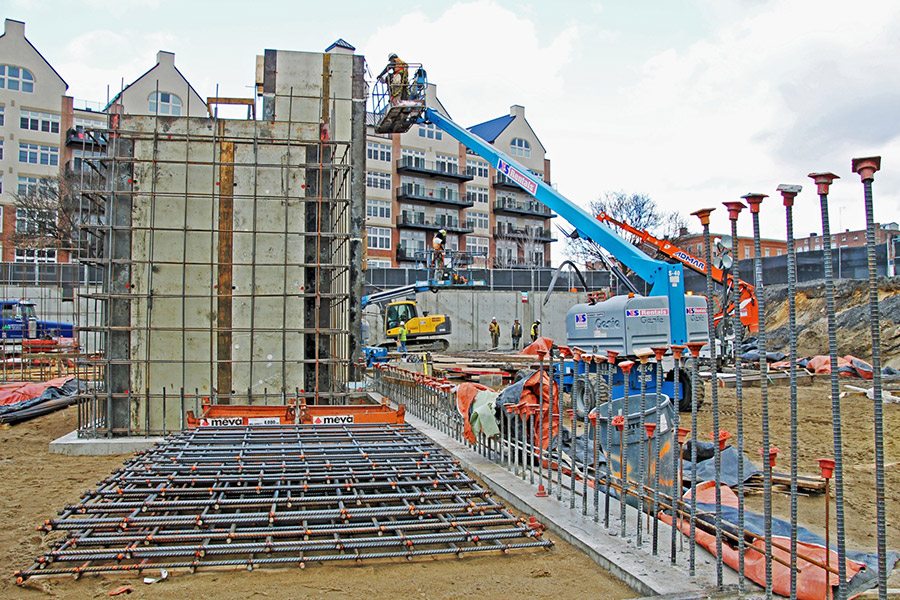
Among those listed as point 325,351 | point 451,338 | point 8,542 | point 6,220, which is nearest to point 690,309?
point 325,351

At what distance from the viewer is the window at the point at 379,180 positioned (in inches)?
2133

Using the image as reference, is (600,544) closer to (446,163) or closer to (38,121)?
(38,121)

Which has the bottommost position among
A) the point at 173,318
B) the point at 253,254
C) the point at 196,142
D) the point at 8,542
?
the point at 8,542

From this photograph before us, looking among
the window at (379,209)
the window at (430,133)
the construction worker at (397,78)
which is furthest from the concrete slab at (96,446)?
the window at (430,133)

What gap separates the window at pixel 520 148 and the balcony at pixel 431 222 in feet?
28.9

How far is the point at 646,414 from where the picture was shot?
6473mm

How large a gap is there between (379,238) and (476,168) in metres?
11.7

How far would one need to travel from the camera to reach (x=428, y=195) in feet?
185

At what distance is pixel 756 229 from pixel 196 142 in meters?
9.29

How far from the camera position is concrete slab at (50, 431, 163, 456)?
30.9 ft

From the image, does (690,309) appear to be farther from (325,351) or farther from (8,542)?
(8,542)

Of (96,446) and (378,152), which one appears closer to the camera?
(96,446)

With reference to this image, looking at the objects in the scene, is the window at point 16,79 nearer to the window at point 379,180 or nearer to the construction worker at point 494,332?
the window at point 379,180

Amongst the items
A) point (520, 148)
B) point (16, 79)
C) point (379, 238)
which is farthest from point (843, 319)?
point (16, 79)
